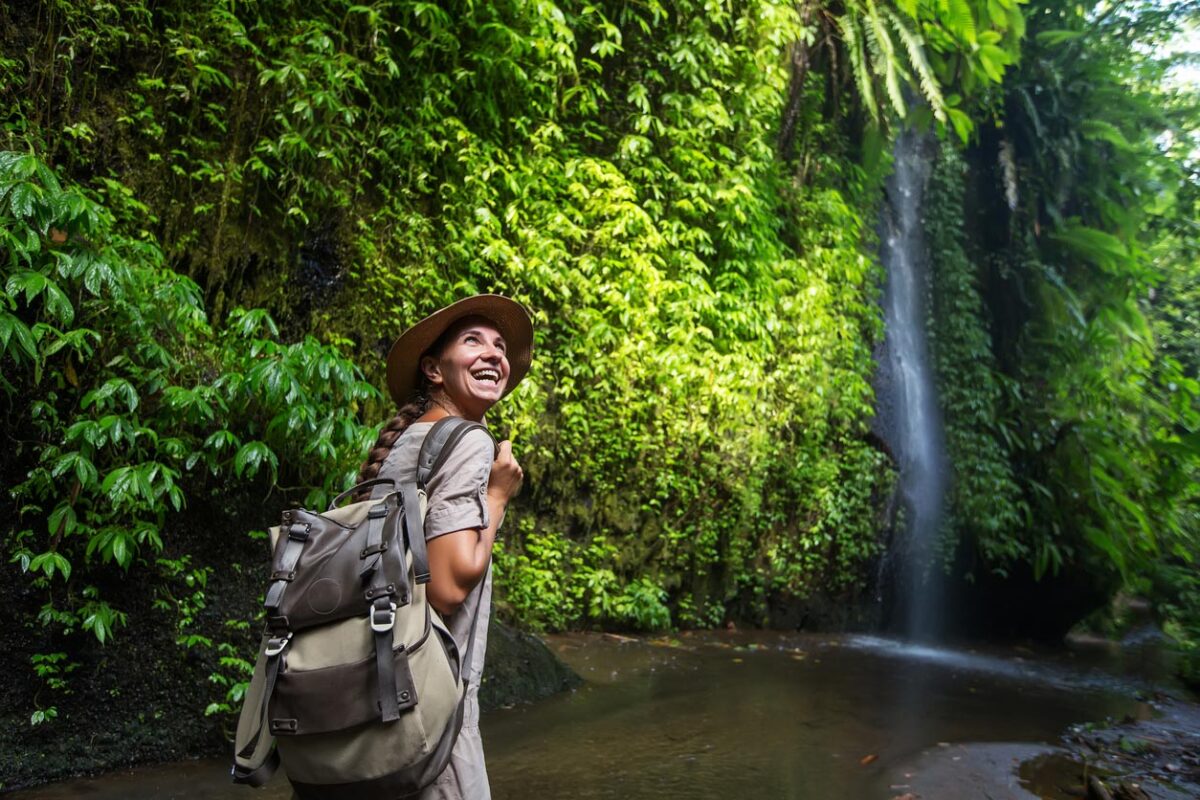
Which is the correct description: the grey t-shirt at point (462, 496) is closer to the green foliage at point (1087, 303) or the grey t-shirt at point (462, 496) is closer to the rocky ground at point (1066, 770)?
the rocky ground at point (1066, 770)

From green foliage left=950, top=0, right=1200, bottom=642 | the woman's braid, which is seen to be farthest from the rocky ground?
green foliage left=950, top=0, right=1200, bottom=642

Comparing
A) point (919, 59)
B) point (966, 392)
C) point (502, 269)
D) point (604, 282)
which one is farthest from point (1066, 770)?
point (966, 392)

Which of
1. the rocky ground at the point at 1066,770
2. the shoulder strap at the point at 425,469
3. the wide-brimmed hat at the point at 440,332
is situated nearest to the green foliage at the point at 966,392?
the rocky ground at the point at 1066,770

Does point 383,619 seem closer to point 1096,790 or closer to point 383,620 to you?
point 383,620

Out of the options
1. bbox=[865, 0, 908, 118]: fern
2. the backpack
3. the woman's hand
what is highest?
bbox=[865, 0, 908, 118]: fern

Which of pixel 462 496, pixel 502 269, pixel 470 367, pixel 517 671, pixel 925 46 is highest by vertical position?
pixel 925 46

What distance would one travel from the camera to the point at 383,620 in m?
1.64

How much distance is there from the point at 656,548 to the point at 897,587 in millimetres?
4821

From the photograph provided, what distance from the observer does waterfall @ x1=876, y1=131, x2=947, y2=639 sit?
37.1 feet

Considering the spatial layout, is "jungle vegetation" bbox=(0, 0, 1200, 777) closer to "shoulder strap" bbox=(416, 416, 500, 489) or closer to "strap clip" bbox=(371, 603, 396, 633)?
"shoulder strap" bbox=(416, 416, 500, 489)

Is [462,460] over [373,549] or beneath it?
over

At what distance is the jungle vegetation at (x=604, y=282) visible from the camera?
153 inches

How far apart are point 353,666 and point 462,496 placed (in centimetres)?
41

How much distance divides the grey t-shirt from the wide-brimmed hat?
1.02ft
